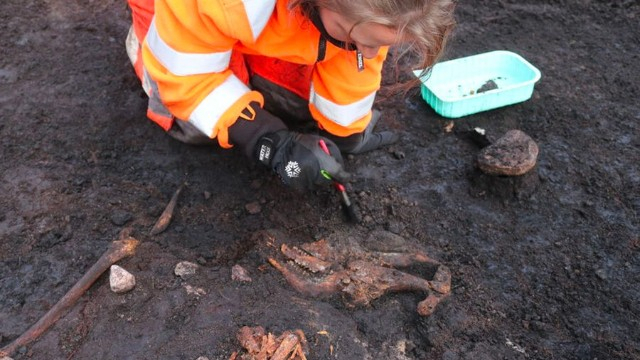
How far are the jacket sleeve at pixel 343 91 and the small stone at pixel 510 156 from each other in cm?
62

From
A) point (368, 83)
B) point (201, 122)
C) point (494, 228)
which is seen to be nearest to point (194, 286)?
point (201, 122)

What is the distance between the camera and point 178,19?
6.47 feet

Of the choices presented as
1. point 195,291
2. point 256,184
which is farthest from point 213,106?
point 195,291

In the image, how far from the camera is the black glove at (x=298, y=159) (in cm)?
222

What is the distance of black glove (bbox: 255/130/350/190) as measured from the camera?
222 centimetres

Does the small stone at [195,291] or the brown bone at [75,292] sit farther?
the small stone at [195,291]

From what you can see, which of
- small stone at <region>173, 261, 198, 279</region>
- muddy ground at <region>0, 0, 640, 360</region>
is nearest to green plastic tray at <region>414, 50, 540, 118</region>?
muddy ground at <region>0, 0, 640, 360</region>

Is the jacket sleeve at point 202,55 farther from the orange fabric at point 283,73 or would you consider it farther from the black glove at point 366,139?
the black glove at point 366,139

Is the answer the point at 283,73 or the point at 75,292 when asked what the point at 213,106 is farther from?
the point at 75,292

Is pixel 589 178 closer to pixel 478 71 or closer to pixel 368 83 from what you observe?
pixel 478 71

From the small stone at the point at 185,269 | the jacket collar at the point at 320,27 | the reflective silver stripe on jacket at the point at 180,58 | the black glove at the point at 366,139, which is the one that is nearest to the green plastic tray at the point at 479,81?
the black glove at the point at 366,139

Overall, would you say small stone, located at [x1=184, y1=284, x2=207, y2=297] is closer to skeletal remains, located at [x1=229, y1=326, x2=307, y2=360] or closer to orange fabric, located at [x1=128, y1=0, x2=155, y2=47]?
skeletal remains, located at [x1=229, y1=326, x2=307, y2=360]

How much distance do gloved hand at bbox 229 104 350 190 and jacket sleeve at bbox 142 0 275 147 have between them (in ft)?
0.25

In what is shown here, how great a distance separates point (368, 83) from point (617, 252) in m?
1.34
